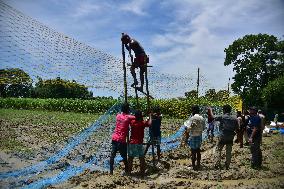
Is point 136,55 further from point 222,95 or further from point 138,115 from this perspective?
point 222,95

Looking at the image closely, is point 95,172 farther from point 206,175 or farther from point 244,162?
point 244,162

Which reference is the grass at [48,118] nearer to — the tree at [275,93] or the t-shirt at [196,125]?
the tree at [275,93]

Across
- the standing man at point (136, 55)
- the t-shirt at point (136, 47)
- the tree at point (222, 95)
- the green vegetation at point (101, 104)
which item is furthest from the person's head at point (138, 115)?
the tree at point (222, 95)

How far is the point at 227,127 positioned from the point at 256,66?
24366 millimetres

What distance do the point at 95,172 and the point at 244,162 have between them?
4287 mm

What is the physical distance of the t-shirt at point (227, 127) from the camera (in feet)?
29.2

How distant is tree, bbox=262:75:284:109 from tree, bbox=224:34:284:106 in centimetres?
263

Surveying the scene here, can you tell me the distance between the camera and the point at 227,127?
8.90 m

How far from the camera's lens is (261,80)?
1271 inches

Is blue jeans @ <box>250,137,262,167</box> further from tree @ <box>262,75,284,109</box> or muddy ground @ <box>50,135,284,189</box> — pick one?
tree @ <box>262,75,284,109</box>

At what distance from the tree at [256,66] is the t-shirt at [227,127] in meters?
23.6

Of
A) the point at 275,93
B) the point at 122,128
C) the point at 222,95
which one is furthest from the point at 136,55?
the point at 222,95

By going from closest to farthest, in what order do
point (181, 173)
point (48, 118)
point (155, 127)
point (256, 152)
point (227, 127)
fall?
point (181, 173), point (227, 127), point (256, 152), point (155, 127), point (48, 118)

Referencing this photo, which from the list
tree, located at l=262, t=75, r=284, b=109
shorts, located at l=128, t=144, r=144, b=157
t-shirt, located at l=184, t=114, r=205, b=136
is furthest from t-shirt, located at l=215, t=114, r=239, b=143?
tree, located at l=262, t=75, r=284, b=109
